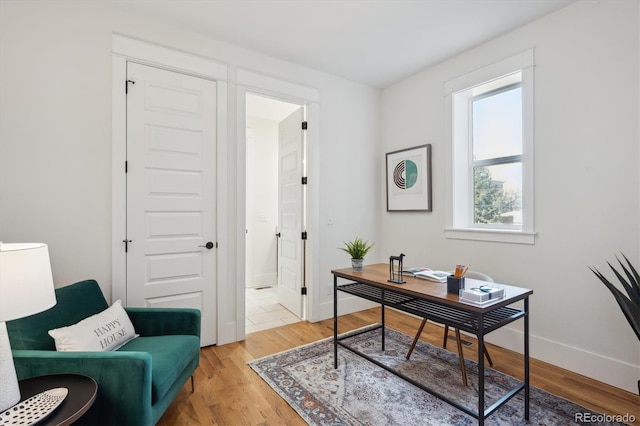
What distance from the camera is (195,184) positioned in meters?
2.83

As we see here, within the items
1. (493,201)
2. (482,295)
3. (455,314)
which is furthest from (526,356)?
(493,201)

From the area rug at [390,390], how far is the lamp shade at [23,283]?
1.50 meters

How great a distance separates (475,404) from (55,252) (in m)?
3.07

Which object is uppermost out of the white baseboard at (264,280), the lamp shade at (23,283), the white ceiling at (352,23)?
the white ceiling at (352,23)

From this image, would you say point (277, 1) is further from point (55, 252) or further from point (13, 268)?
point (55, 252)

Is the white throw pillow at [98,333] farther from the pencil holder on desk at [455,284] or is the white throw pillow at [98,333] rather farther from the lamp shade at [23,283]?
the pencil holder on desk at [455,284]

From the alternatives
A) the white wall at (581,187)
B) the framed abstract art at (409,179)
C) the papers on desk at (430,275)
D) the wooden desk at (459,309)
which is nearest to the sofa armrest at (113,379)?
the wooden desk at (459,309)

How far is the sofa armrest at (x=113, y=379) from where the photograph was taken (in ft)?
4.73

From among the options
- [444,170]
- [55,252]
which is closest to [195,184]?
[55,252]

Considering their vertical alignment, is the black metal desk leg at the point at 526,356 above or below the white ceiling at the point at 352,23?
below

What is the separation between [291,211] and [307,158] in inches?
27.6

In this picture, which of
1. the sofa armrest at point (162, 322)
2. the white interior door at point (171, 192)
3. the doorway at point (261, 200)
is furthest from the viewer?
the doorway at point (261, 200)

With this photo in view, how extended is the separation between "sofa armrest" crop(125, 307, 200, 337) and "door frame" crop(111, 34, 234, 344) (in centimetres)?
51

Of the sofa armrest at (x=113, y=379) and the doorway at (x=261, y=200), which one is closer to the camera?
the sofa armrest at (x=113, y=379)
